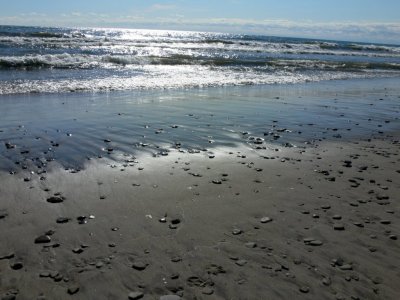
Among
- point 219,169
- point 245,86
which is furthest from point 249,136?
point 245,86

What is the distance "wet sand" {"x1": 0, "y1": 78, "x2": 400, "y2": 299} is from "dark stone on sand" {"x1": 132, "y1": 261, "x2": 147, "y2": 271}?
1 cm

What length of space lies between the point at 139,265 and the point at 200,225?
126cm

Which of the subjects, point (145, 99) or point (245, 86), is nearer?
point (145, 99)

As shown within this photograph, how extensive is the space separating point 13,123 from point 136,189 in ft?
18.9

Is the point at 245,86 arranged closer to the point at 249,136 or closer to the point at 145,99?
the point at 145,99

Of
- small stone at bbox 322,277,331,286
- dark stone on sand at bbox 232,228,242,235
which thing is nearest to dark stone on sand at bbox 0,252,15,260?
dark stone on sand at bbox 232,228,242,235

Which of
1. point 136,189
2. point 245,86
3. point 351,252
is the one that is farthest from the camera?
point 245,86

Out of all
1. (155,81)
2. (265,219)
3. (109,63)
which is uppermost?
(109,63)

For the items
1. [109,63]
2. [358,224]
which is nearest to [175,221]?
[358,224]

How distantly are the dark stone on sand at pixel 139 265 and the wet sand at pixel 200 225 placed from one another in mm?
11

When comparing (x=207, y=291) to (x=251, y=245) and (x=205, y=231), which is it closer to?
(x=251, y=245)

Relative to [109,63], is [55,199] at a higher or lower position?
lower

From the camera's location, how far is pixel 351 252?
490 centimetres

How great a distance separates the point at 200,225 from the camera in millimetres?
5457
